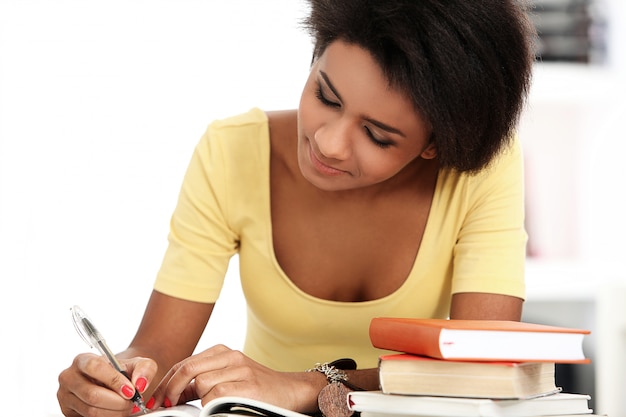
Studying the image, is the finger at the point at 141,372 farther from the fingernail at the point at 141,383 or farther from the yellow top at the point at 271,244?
the yellow top at the point at 271,244

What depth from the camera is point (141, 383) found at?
1.00 meters

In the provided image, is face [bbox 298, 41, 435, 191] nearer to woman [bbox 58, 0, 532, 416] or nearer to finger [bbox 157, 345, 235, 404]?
woman [bbox 58, 0, 532, 416]

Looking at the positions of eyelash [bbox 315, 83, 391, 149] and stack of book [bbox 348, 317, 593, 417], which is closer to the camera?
stack of book [bbox 348, 317, 593, 417]

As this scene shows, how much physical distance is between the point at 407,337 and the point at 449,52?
370 mm

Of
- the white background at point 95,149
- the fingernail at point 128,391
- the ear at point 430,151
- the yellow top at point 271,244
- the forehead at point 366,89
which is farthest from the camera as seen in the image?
the white background at point 95,149

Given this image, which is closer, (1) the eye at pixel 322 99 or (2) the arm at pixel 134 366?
(2) the arm at pixel 134 366

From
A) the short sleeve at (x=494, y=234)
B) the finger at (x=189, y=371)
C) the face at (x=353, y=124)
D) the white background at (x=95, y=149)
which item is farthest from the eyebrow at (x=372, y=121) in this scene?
the white background at (x=95, y=149)

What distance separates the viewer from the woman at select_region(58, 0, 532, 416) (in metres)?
1.06

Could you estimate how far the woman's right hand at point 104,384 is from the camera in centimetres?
98

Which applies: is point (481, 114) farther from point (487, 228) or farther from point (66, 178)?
point (66, 178)

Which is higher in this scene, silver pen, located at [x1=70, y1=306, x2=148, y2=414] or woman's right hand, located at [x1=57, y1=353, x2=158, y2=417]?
silver pen, located at [x1=70, y1=306, x2=148, y2=414]

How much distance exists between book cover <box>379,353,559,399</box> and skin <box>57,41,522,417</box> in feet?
0.60

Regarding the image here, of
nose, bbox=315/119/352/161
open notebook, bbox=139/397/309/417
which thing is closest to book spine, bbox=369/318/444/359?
open notebook, bbox=139/397/309/417

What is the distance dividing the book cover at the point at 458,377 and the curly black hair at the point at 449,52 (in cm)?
36
